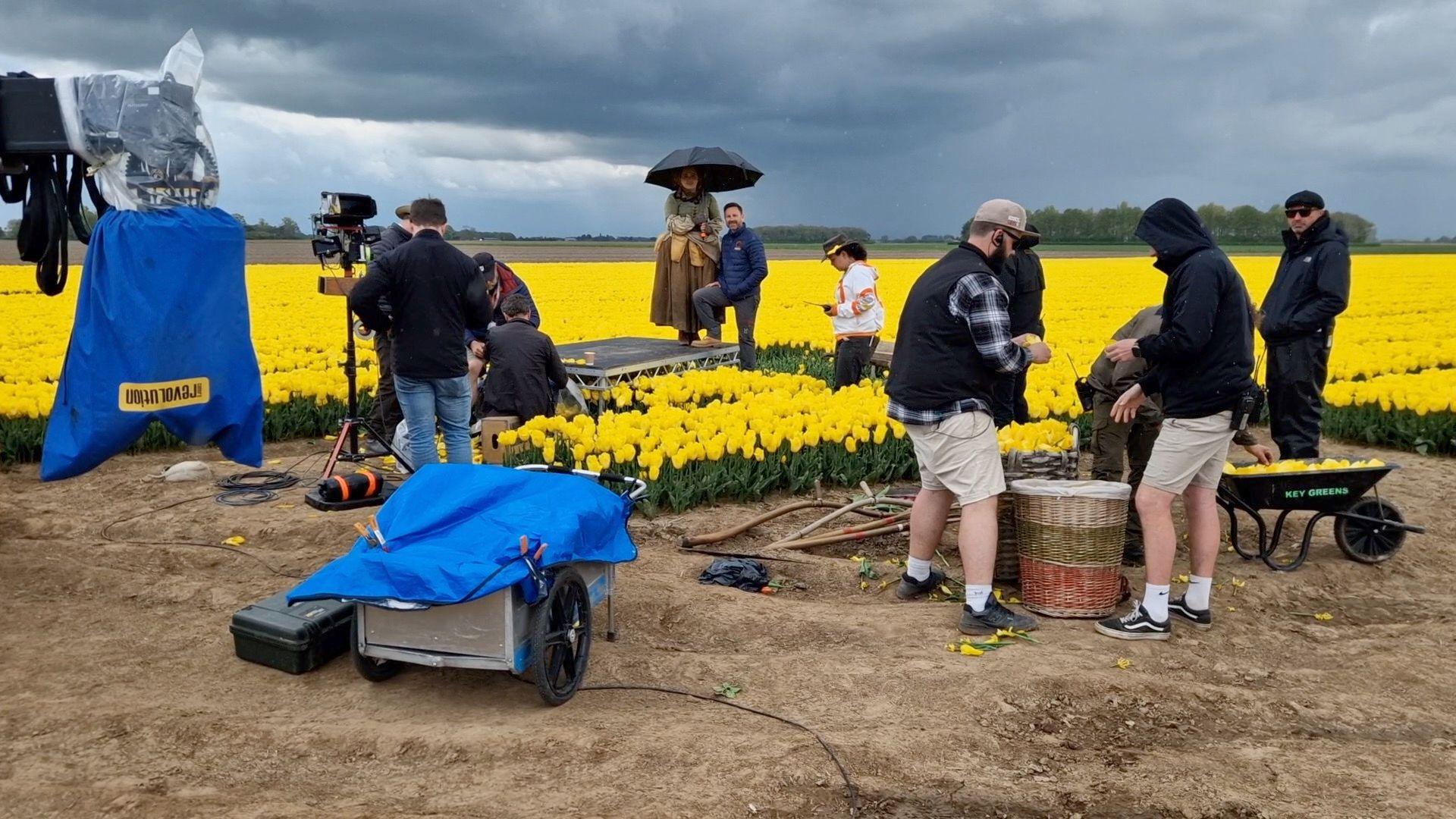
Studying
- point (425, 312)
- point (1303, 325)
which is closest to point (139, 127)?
point (425, 312)

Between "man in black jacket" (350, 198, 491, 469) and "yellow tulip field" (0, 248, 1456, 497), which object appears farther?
"yellow tulip field" (0, 248, 1456, 497)

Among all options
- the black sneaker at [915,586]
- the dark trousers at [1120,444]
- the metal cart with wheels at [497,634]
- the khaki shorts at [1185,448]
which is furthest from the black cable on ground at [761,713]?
the dark trousers at [1120,444]

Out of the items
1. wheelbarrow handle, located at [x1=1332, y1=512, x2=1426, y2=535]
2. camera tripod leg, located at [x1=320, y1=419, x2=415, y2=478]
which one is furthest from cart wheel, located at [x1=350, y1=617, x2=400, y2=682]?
wheelbarrow handle, located at [x1=1332, y1=512, x2=1426, y2=535]

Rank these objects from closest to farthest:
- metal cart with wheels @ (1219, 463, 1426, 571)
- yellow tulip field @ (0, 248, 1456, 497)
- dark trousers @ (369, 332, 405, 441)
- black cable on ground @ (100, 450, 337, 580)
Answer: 1. metal cart with wheels @ (1219, 463, 1426, 571)
2. black cable on ground @ (100, 450, 337, 580)
3. yellow tulip field @ (0, 248, 1456, 497)
4. dark trousers @ (369, 332, 405, 441)

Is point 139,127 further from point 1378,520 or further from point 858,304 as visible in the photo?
point 1378,520

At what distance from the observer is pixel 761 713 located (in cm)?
450

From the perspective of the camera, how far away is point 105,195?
16.1 ft

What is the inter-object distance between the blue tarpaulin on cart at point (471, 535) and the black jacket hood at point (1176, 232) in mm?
2989

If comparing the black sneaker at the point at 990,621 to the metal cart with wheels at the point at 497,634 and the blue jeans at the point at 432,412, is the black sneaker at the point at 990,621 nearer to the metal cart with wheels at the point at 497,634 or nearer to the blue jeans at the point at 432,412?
the metal cart with wheels at the point at 497,634

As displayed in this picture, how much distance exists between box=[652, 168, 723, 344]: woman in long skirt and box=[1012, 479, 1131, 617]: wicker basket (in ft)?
22.1

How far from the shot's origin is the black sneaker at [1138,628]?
5527 millimetres

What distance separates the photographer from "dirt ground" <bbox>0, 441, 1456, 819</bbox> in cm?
382

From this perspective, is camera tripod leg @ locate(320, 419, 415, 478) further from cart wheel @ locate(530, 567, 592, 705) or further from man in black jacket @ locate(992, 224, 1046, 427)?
man in black jacket @ locate(992, 224, 1046, 427)

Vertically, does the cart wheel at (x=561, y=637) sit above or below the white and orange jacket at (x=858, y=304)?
below
